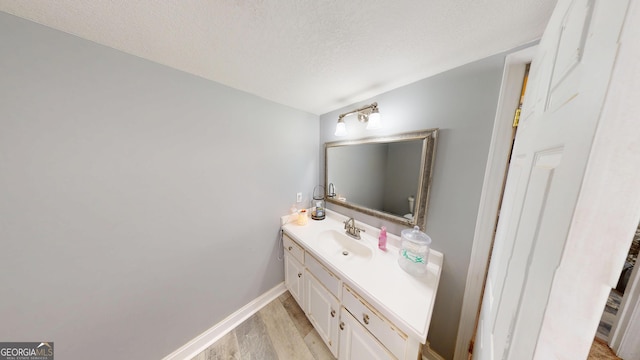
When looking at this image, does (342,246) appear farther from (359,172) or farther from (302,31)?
(302,31)

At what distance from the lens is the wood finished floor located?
1.26 meters

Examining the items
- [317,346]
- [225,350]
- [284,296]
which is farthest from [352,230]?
[225,350]

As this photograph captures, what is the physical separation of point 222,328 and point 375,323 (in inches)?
53.5

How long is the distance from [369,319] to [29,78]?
6.58 feet

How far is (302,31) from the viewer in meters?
0.77

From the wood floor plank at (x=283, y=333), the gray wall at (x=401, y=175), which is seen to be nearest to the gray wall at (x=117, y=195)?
the wood floor plank at (x=283, y=333)

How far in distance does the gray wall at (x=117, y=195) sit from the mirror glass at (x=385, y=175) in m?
0.80

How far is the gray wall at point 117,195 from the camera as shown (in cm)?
75

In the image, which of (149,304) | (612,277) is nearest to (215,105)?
(149,304)

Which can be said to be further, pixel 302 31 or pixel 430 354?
pixel 430 354

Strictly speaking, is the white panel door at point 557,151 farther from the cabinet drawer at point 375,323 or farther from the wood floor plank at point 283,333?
the wood floor plank at point 283,333

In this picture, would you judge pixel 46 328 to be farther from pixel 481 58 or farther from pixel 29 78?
pixel 481 58

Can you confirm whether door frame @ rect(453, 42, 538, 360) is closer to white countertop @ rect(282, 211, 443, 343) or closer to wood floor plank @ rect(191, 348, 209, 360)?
white countertop @ rect(282, 211, 443, 343)

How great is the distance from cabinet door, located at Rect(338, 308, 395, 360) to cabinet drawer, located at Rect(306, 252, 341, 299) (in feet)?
0.41
